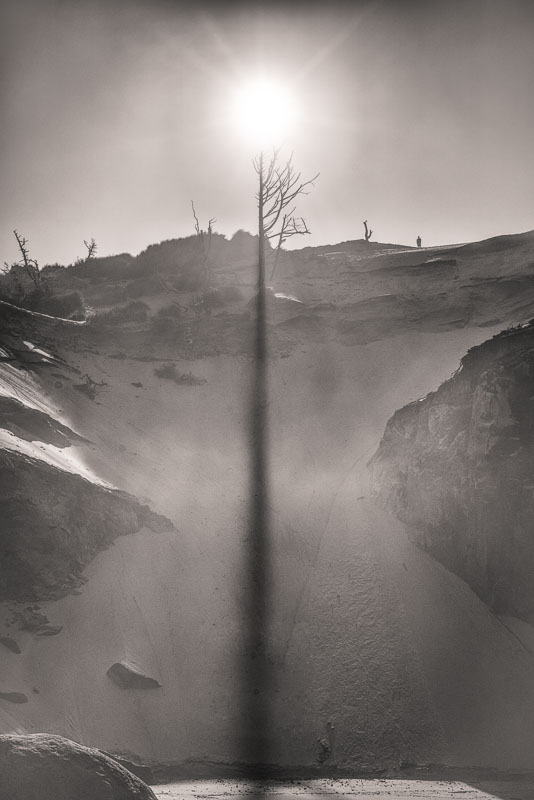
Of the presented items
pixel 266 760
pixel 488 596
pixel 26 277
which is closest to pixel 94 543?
pixel 266 760

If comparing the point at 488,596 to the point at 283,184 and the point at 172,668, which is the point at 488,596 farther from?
the point at 283,184

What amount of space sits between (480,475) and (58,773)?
12.0 metres

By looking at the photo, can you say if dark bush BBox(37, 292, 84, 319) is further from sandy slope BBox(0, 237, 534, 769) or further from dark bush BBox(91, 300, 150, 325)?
sandy slope BBox(0, 237, 534, 769)

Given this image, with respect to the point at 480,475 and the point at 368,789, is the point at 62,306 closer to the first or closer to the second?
the point at 480,475

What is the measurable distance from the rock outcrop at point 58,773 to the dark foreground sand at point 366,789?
9.02ft

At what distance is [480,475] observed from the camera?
641 inches

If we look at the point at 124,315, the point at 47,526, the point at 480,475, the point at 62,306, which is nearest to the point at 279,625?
the point at 47,526

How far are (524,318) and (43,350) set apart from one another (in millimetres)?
19524

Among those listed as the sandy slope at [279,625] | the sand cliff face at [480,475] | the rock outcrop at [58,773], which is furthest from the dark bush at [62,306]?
the rock outcrop at [58,773]

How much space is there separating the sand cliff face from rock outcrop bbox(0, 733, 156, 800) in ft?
34.2

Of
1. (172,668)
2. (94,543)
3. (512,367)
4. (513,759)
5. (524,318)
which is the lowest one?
(513,759)

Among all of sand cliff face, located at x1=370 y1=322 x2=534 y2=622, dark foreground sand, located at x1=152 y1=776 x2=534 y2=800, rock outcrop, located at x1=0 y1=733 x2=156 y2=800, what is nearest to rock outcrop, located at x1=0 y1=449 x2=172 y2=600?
dark foreground sand, located at x1=152 y1=776 x2=534 y2=800

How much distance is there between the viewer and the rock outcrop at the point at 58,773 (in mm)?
6688

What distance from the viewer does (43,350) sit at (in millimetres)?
25016
